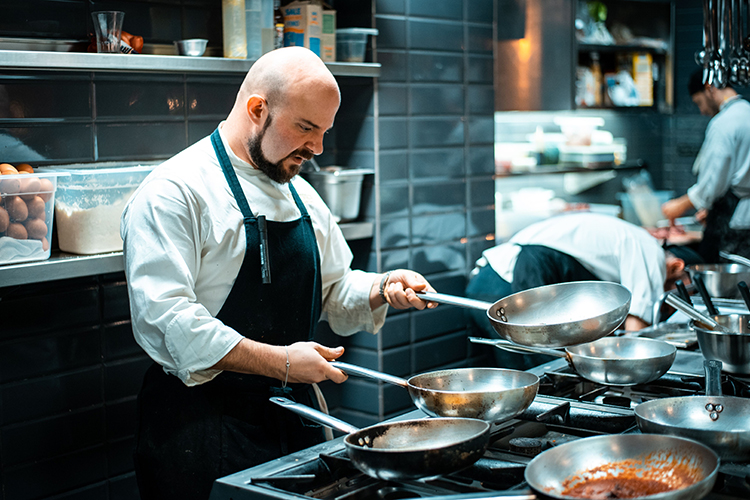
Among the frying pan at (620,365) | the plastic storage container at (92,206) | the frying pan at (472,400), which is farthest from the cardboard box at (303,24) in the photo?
the frying pan at (472,400)

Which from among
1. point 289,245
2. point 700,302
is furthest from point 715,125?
point 289,245

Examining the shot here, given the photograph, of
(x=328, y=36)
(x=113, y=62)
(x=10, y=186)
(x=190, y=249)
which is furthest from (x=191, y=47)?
(x=190, y=249)

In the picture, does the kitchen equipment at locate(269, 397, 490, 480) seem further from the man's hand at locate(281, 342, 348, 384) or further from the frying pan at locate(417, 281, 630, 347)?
the frying pan at locate(417, 281, 630, 347)

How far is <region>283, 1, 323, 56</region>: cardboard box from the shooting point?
2.77m

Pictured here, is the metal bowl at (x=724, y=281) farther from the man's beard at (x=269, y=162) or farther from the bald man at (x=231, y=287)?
the man's beard at (x=269, y=162)

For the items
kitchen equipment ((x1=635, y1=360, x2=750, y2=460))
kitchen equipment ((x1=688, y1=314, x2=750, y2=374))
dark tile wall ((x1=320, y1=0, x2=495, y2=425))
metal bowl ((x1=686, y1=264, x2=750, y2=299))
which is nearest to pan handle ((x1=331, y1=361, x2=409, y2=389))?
kitchen equipment ((x1=635, y1=360, x2=750, y2=460))

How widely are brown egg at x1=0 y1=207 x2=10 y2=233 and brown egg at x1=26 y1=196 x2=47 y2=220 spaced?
6 centimetres

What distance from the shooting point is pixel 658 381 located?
1.95 m

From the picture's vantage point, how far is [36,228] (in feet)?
6.95

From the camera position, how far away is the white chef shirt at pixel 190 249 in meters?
1.72

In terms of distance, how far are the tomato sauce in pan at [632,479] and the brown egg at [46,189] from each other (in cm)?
153

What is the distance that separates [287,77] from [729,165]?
3.51 meters

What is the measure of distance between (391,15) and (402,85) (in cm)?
26

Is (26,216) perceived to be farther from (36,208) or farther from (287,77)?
(287,77)
